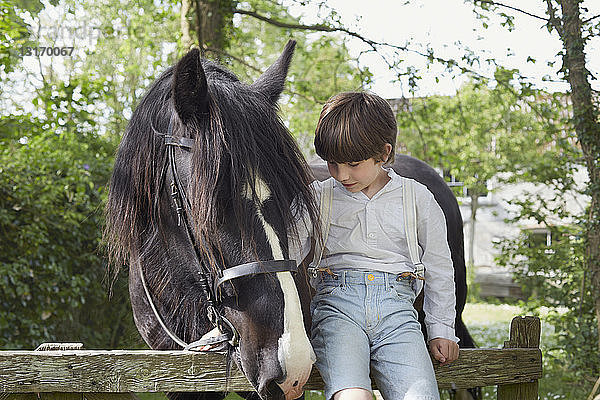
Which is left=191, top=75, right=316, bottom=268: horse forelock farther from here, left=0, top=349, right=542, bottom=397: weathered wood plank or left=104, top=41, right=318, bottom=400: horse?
left=0, top=349, right=542, bottom=397: weathered wood plank

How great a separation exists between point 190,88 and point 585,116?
356cm

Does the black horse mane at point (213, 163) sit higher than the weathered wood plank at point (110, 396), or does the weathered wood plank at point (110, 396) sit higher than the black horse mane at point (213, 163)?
the black horse mane at point (213, 163)

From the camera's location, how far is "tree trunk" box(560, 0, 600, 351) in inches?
172

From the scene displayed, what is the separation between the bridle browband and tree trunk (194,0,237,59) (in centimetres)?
505

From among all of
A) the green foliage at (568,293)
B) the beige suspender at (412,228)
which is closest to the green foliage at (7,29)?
the beige suspender at (412,228)

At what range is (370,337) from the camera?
213 cm

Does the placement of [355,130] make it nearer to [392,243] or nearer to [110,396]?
[392,243]

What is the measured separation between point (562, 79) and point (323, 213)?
3.05 m

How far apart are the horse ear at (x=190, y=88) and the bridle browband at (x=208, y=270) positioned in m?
0.11

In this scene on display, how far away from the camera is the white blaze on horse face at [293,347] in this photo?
69.1 inches

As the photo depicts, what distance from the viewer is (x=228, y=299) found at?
6.30 ft

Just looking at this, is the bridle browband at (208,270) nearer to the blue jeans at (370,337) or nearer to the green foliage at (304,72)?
the blue jeans at (370,337)

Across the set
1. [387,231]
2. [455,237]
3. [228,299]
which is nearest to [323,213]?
[387,231]

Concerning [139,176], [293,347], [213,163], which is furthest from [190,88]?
[293,347]
